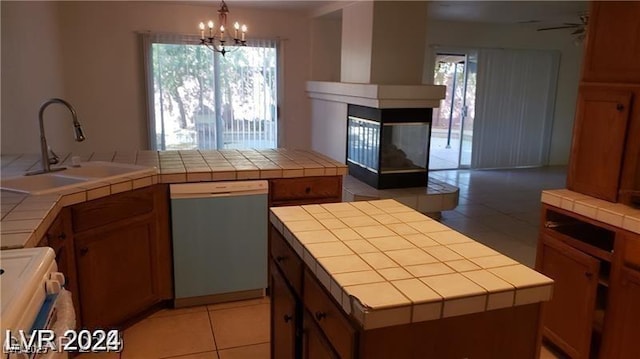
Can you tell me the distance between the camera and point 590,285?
2.20m

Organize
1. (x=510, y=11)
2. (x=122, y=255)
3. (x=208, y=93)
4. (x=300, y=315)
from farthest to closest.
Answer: (x=208, y=93)
(x=510, y=11)
(x=122, y=255)
(x=300, y=315)

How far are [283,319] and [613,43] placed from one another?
1.93 m

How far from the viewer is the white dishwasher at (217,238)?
110 inches

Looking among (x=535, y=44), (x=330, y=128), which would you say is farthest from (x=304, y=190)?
(x=535, y=44)

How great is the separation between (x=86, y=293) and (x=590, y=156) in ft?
8.48

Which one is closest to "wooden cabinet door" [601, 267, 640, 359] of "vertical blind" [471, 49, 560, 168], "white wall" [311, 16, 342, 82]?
"white wall" [311, 16, 342, 82]

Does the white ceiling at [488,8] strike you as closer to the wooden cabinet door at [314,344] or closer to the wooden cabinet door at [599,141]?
the wooden cabinet door at [599,141]

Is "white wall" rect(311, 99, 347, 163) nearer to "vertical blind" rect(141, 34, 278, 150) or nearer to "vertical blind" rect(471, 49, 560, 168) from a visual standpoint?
"vertical blind" rect(141, 34, 278, 150)

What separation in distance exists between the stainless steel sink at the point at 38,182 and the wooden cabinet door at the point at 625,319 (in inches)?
100

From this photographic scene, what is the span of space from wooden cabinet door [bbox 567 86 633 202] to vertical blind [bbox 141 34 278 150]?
14.9ft

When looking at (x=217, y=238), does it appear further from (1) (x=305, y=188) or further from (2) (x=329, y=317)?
(2) (x=329, y=317)

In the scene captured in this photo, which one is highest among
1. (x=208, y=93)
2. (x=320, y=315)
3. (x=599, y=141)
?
(x=208, y=93)

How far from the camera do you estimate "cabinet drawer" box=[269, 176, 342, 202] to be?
296 cm

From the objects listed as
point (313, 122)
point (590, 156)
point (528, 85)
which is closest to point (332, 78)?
point (313, 122)
